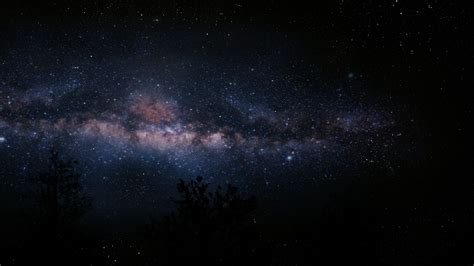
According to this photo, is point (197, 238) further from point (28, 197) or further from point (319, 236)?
point (28, 197)

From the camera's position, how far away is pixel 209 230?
9203mm

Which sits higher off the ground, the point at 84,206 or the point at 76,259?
the point at 84,206

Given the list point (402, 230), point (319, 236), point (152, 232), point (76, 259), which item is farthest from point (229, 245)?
point (402, 230)

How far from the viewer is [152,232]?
33.2 ft

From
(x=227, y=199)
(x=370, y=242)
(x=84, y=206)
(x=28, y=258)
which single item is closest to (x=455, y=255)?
(x=370, y=242)

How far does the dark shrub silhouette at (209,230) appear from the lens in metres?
8.98

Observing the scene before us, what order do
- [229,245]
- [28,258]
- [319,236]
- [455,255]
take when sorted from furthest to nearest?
[455,255] < [319,236] < [28,258] < [229,245]

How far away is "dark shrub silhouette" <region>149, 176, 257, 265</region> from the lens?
8980 mm

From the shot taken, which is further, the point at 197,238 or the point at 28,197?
the point at 28,197

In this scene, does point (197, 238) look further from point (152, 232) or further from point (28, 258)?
point (28, 258)

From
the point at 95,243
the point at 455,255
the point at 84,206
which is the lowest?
the point at 455,255

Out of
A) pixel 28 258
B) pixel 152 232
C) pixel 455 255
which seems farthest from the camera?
pixel 455 255

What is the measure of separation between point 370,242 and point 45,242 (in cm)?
1140

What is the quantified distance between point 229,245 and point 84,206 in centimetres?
803
